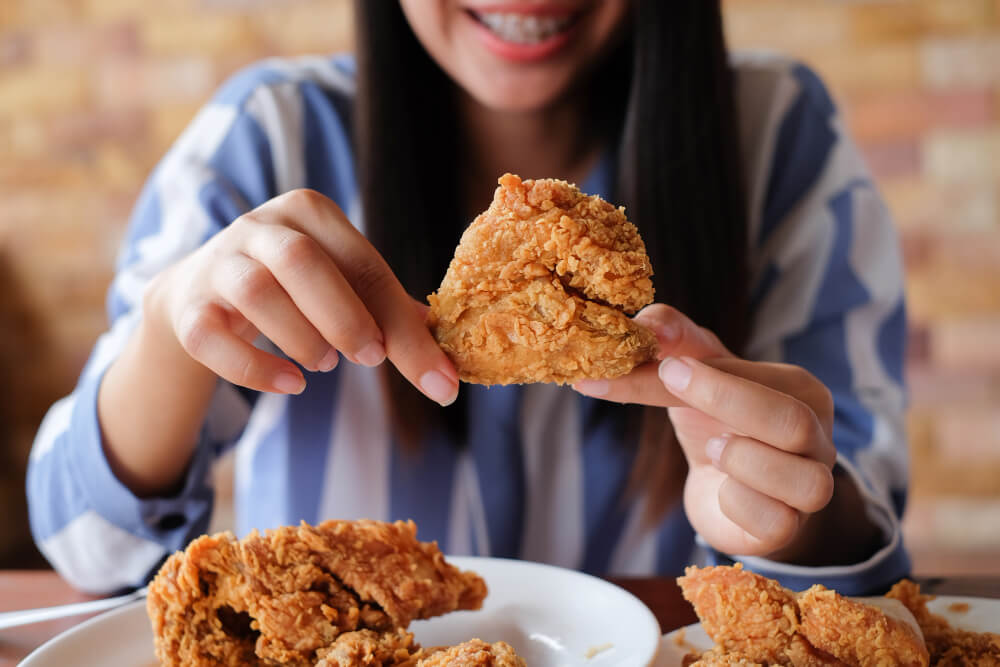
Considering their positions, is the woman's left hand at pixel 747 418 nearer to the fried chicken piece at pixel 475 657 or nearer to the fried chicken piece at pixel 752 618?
the fried chicken piece at pixel 752 618

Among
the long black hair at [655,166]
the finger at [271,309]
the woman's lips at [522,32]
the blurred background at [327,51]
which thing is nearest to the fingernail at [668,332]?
the finger at [271,309]

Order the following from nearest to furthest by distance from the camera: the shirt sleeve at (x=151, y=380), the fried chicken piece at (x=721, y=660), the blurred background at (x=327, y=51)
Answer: the fried chicken piece at (x=721, y=660) → the shirt sleeve at (x=151, y=380) → the blurred background at (x=327, y=51)

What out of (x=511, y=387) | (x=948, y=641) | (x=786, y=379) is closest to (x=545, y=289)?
(x=786, y=379)

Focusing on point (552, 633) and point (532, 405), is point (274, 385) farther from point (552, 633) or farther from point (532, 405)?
point (532, 405)

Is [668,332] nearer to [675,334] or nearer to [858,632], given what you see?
[675,334]

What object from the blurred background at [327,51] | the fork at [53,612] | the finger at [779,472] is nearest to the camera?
the finger at [779,472]

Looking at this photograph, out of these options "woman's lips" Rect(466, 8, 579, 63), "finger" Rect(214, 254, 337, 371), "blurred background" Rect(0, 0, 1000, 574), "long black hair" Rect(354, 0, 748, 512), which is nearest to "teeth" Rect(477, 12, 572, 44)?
"woman's lips" Rect(466, 8, 579, 63)

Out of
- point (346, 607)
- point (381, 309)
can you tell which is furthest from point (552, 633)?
point (381, 309)

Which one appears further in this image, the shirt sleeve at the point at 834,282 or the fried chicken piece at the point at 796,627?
the shirt sleeve at the point at 834,282
